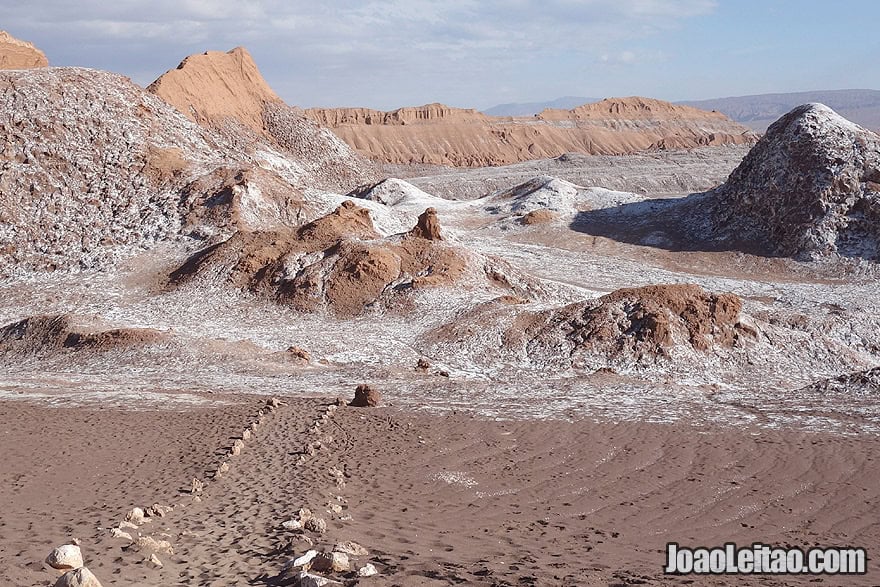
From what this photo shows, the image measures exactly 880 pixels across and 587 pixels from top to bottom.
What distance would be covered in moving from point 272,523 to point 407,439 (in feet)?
16.5

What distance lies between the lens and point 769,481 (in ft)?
37.1

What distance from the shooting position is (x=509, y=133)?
114 metres

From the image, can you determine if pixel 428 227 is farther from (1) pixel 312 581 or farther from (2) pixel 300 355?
(1) pixel 312 581

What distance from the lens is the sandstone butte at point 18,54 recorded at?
1962 inches

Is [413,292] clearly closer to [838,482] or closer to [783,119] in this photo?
[838,482]

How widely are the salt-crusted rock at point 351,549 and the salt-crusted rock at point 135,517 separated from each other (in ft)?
8.28

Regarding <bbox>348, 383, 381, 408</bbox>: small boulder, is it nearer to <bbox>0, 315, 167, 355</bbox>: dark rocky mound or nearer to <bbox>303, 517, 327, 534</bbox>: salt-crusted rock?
<bbox>303, 517, 327, 534</bbox>: salt-crusted rock

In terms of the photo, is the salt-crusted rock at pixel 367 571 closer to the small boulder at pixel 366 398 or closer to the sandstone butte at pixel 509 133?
the small boulder at pixel 366 398

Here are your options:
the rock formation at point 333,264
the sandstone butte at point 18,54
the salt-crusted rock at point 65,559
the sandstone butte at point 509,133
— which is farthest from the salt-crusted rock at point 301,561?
the sandstone butte at point 509,133

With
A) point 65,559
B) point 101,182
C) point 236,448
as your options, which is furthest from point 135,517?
point 101,182

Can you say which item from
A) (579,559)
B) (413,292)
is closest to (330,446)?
(579,559)

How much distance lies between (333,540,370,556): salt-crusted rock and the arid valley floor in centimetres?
5

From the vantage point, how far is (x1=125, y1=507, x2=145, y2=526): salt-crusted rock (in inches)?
344

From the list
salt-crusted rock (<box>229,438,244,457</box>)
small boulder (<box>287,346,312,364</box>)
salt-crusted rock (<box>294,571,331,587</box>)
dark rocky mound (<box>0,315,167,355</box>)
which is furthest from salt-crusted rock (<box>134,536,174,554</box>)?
dark rocky mound (<box>0,315,167,355</box>)
